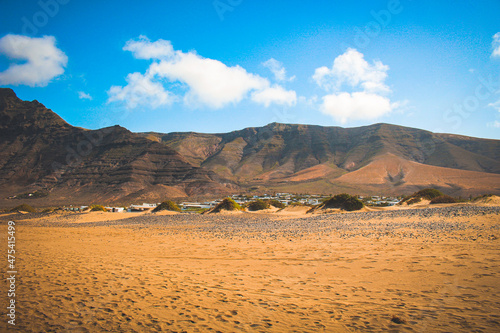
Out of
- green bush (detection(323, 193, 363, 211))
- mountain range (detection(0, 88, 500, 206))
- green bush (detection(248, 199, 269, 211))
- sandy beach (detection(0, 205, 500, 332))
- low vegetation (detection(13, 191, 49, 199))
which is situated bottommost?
low vegetation (detection(13, 191, 49, 199))

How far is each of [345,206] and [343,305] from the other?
31997 mm

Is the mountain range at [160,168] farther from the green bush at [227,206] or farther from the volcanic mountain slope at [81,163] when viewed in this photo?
the green bush at [227,206]

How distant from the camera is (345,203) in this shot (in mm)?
35562

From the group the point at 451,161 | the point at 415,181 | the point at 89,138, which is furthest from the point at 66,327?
the point at 451,161

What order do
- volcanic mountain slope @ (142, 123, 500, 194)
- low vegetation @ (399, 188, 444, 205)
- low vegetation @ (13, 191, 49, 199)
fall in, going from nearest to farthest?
1. low vegetation @ (399, 188, 444, 205)
2. low vegetation @ (13, 191, 49, 199)
3. volcanic mountain slope @ (142, 123, 500, 194)

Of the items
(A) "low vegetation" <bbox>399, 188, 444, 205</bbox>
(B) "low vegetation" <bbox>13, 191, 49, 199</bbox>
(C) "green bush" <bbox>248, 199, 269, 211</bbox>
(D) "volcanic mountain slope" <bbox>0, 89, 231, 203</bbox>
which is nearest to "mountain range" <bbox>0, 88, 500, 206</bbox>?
(D) "volcanic mountain slope" <bbox>0, 89, 231, 203</bbox>

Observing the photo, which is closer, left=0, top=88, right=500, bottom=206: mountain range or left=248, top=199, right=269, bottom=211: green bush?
left=248, top=199, right=269, bottom=211: green bush

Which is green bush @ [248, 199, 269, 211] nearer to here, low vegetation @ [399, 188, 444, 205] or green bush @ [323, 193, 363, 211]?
green bush @ [323, 193, 363, 211]

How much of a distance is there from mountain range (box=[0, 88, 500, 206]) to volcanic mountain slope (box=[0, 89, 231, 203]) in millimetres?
434

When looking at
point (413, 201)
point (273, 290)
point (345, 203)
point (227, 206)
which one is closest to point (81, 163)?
point (227, 206)

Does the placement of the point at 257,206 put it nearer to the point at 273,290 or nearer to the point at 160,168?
the point at 273,290

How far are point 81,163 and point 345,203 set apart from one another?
469ft

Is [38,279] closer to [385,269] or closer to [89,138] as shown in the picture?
[385,269]

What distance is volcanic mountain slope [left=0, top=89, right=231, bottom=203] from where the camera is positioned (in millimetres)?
113019
